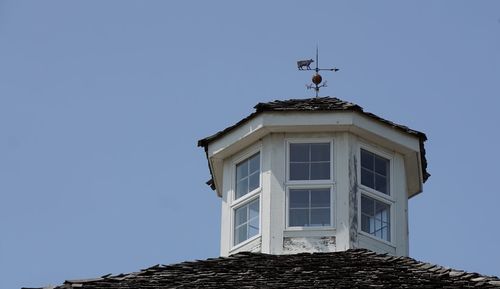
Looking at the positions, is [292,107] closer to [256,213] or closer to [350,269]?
[256,213]

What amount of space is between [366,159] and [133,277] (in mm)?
5881

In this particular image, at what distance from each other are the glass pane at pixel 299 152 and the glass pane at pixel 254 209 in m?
0.90

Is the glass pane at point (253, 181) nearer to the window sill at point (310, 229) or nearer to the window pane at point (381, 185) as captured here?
the window sill at point (310, 229)

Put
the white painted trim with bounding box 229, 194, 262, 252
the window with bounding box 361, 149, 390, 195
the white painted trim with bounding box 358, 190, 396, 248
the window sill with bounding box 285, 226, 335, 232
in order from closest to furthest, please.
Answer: the window sill with bounding box 285, 226, 335, 232
the white painted trim with bounding box 358, 190, 396, 248
the white painted trim with bounding box 229, 194, 262, 252
the window with bounding box 361, 149, 390, 195

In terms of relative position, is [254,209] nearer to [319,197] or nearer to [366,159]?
[319,197]

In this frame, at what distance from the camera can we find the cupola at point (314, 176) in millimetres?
25078

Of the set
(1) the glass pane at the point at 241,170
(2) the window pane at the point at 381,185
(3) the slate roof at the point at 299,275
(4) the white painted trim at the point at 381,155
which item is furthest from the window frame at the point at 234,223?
(3) the slate roof at the point at 299,275

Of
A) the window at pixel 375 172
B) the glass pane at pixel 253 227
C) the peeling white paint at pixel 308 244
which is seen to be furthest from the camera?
the window at pixel 375 172

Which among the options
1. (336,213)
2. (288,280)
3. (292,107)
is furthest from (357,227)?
(288,280)

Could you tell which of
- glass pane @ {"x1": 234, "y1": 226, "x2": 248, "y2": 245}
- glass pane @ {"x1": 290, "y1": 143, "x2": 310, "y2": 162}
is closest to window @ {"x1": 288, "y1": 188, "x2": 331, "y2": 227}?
glass pane @ {"x1": 290, "y1": 143, "x2": 310, "y2": 162}

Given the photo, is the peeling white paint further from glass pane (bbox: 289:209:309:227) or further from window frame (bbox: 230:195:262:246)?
window frame (bbox: 230:195:262:246)

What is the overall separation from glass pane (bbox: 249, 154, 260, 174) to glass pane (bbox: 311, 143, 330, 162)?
89 cm

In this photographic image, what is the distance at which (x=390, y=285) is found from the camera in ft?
65.4

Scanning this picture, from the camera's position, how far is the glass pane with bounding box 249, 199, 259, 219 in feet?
84.7
